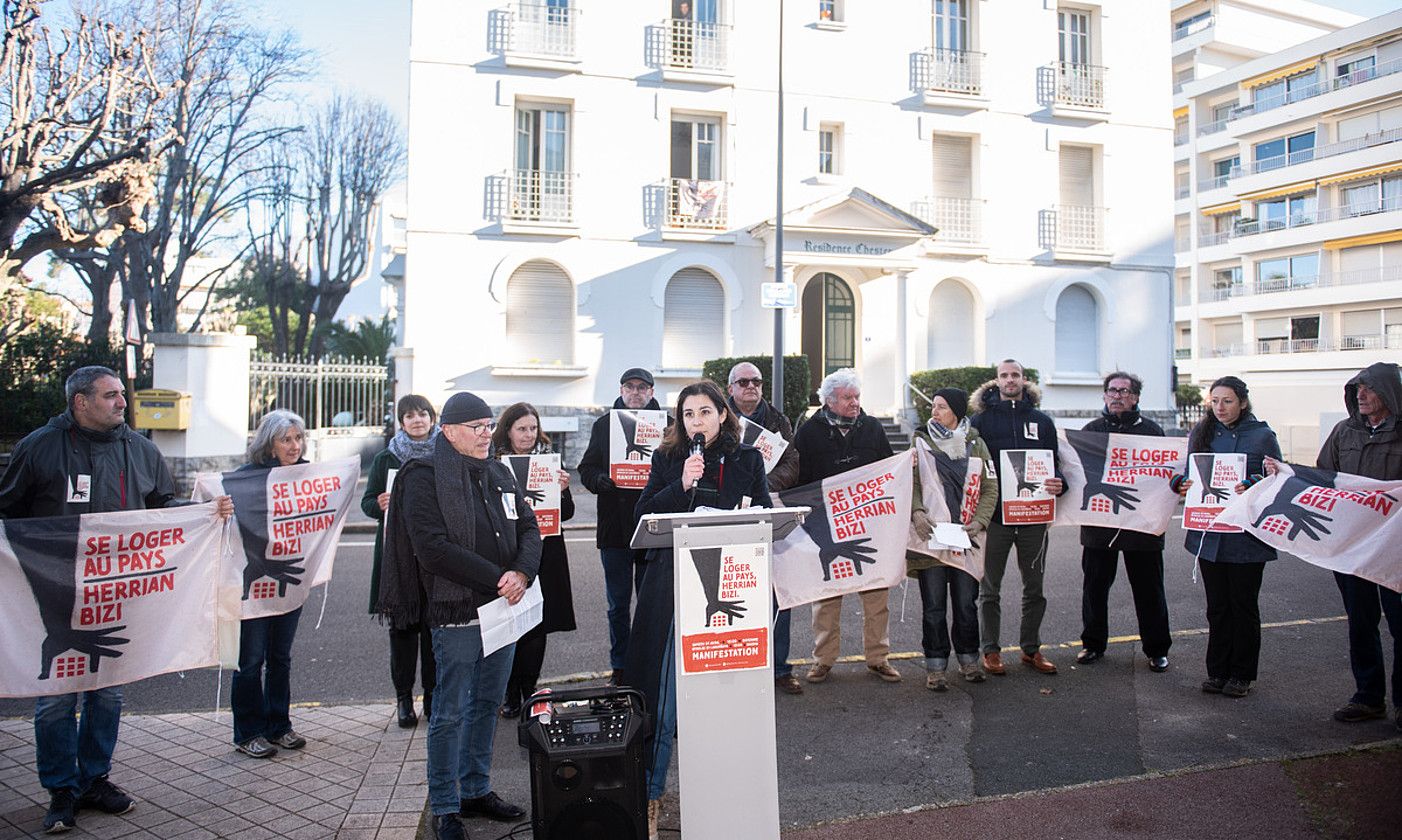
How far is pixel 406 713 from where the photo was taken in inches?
231

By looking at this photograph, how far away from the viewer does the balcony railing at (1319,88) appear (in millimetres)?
38675

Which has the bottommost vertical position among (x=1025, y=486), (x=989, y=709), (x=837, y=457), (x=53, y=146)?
(x=989, y=709)

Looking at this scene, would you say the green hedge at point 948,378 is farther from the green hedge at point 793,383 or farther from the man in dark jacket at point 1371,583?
the man in dark jacket at point 1371,583

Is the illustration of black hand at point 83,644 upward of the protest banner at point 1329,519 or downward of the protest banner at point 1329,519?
downward

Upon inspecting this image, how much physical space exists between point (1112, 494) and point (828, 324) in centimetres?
1690

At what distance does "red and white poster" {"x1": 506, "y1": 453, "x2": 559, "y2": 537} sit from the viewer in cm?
640

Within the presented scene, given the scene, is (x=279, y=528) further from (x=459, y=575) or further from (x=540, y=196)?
(x=540, y=196)

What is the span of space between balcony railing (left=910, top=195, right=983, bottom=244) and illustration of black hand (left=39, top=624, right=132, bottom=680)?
71.4 ft

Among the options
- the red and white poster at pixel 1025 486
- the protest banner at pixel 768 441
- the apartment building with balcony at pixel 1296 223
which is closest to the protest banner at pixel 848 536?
the protest banner at pixel 768 441

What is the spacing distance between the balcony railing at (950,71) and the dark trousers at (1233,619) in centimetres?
1934

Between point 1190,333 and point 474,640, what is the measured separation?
2376 inches

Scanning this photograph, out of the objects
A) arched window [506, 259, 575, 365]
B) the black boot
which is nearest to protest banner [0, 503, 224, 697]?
the black boot

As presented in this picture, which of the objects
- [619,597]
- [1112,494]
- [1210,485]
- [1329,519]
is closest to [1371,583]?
[1329,519]

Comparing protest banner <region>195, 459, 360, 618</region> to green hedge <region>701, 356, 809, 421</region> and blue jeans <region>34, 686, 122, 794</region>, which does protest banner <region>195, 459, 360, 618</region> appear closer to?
blue jeans <region>34, 686, 122, 794</region>
